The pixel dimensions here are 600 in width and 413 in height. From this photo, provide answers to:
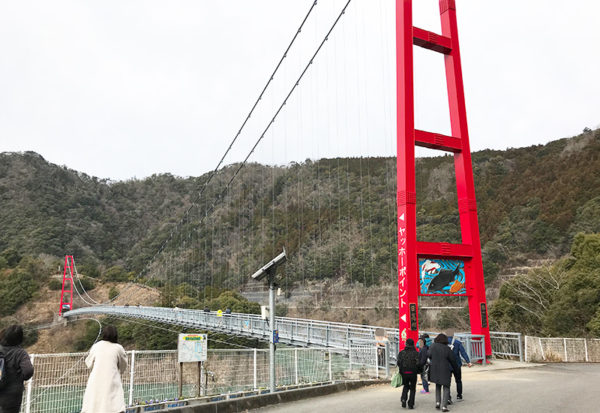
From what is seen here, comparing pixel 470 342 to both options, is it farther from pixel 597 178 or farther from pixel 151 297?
pixel 151 297

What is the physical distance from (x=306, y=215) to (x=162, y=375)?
65169 millimetres

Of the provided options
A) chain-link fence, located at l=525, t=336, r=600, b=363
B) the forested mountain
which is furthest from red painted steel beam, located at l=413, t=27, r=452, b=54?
the forested mountain

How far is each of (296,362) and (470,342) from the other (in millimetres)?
6799

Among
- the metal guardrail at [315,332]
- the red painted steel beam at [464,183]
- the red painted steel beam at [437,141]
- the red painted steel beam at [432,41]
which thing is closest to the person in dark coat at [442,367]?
the metal guardrail at [315,332]

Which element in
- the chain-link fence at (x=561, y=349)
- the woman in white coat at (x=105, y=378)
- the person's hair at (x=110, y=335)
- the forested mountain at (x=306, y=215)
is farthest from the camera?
the forested mountain at (x=306, y=215)

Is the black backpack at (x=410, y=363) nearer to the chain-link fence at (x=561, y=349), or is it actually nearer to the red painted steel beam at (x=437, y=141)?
the red painted steel beam at (x=437, y=141)

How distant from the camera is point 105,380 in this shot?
4262 millimetres

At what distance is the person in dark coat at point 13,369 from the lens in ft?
13.5

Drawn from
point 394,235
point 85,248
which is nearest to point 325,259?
point 394,235

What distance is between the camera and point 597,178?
185 ft

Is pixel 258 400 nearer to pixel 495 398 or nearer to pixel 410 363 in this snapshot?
pixel 410 363

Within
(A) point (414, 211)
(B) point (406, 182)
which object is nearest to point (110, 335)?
(A) point (414, 211)

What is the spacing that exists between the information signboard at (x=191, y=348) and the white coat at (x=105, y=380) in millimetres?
3201

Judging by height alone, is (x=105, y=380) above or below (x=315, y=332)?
above
